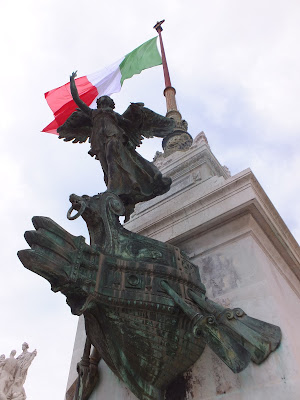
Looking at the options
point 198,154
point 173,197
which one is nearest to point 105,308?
point 173,197

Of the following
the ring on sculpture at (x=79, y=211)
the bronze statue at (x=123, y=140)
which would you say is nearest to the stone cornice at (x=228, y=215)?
the bronze statue at (x=123, y=140)

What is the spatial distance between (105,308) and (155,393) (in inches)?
34.0

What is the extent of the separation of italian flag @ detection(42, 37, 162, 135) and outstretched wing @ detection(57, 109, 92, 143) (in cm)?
274

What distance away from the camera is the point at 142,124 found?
5.00 m

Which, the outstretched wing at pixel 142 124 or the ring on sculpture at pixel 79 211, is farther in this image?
the outstretched wing at pixel 142 124

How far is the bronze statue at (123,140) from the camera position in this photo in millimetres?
4391

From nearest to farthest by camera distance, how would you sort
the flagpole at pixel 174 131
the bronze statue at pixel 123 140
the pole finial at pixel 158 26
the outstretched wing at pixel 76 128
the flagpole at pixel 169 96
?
the bronze statue at pixel 123 140 → the outstretched wing at pixel 76 128 → the flagpole at pixel 174 131 → the flagpole at pixel 169 96 → the pole finial at pixel 158 26

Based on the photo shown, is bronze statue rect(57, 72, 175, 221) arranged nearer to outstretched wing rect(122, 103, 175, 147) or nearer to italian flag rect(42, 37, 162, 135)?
outstretched wing rect(122, 103, 175, 147)

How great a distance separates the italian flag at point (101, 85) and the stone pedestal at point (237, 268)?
4006 mm

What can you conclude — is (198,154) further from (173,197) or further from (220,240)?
(220,240)

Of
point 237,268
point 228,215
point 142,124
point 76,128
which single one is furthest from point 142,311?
point 76,128

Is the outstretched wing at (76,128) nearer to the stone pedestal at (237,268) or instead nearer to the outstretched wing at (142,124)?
the outstretched wing at (142,124)

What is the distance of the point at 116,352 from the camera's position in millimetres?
3248

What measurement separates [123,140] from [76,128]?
90 centimetres
